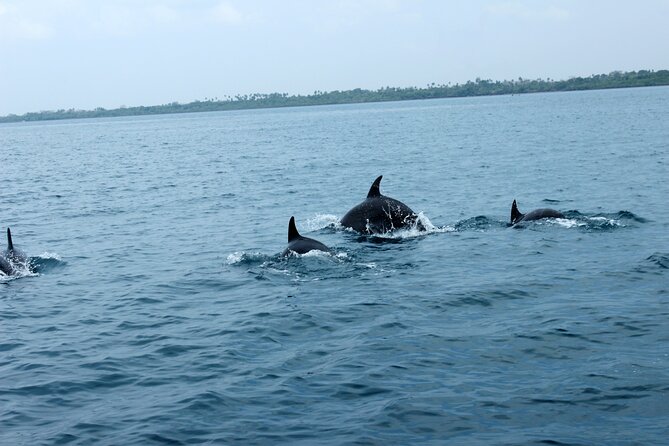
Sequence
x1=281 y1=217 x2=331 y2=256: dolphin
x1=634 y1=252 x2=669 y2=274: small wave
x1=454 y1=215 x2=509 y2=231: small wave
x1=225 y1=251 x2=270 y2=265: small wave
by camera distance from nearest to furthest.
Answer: x1=634 y1=252 x2=669 y2=274: small wave, x1=281 y1=217 x2=331 y2=256: dolphin, x1=225 y1=251 x2=270 y2=265: small wave, x1=454 y1=215 x2=509 y2=231: small wave

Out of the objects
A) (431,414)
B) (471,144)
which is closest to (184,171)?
(471,144)

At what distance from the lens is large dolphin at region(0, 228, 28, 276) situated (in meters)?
19.8

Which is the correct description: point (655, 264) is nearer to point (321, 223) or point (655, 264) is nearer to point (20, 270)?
point (321, 223)

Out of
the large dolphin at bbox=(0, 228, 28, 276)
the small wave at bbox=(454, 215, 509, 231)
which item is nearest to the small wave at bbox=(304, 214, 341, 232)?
the small wave at bbox=(454, 215, 509, 231)

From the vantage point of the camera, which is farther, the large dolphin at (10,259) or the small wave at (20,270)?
the large dolphin at (10,259)

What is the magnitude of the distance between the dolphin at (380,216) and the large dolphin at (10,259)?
9.12m

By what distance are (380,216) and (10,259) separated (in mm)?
10121

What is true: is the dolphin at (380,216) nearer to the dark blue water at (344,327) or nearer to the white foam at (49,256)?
the dark blue water at (344,327)

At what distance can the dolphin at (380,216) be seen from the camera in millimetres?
22969

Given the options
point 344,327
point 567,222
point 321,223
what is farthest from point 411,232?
point 344,327

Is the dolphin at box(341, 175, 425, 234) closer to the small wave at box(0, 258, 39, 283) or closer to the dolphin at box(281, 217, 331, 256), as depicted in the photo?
the dolphin at box(281, 217, 331, 256)

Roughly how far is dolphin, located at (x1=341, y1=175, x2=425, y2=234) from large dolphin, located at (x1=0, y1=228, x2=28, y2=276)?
912 centimetres

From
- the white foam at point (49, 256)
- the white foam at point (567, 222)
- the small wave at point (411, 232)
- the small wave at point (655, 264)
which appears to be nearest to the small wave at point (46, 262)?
the white foam at point (49, 256)

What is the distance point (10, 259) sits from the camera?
805 inches
